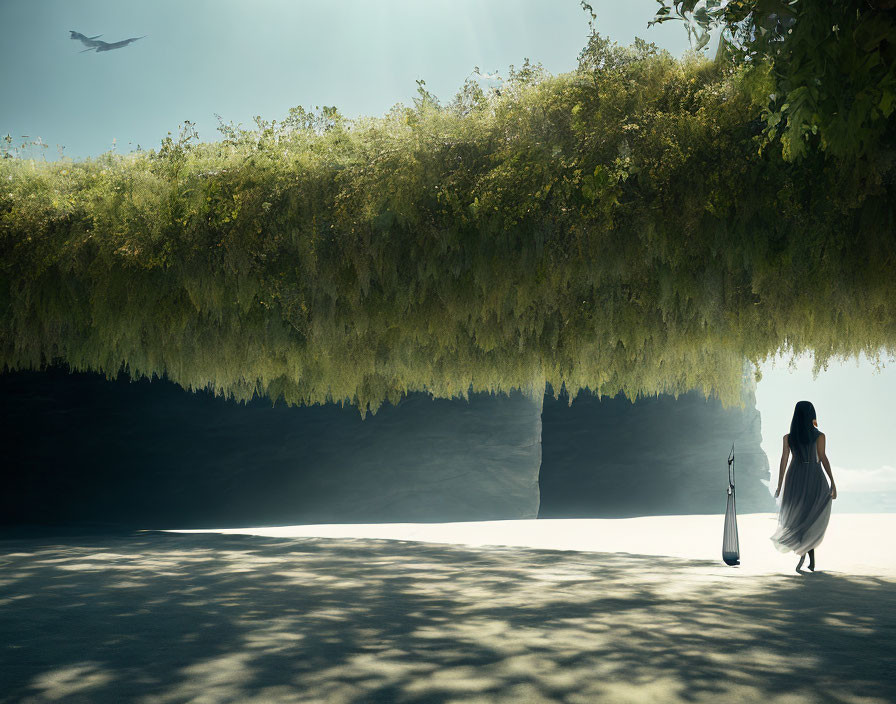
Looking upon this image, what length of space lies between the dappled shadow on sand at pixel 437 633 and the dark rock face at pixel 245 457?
23.0 feet

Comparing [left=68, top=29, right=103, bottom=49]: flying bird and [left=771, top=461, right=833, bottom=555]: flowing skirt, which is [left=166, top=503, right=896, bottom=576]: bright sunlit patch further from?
[left=68, top=29, right=103, bottom=49]: flying bird

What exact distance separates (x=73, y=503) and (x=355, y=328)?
864 centimetres

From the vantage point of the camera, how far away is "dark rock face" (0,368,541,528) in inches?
543

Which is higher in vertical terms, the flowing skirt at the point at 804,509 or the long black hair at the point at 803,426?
the long black hair at the point at 803,426

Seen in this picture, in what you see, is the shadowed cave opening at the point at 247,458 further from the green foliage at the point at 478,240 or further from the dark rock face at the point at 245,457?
the green foliage at the point at 478,240

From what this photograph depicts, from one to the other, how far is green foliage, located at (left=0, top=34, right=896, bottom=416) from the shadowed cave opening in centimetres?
461

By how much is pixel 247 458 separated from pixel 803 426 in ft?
36.3

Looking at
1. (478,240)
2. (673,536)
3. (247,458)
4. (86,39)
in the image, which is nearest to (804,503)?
(478,240)

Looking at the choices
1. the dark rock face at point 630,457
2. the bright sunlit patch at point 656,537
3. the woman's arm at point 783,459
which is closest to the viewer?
the woman's arm at point 783,459

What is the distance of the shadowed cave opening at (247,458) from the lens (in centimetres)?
1380

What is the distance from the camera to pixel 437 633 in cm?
418

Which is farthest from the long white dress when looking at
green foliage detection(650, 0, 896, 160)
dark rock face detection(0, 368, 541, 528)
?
dark rock face detection(0, 368, 541, 528)

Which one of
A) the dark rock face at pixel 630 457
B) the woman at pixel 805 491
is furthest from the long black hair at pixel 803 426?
the dark rock face at pixel 630 457

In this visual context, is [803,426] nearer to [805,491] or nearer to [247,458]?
[805,491]
